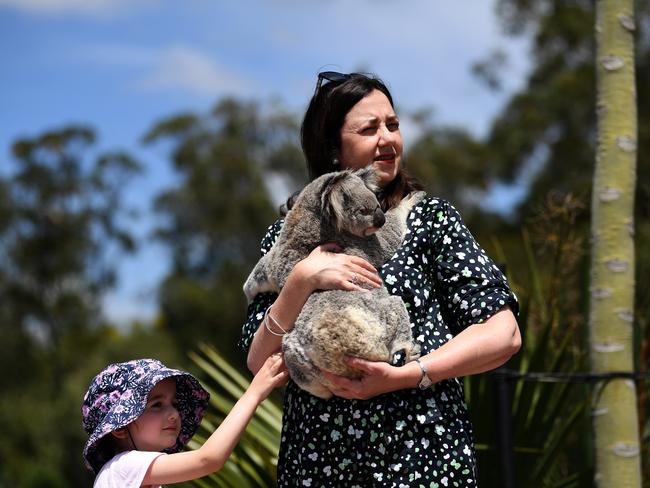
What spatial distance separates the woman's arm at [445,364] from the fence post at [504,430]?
123 centimetres

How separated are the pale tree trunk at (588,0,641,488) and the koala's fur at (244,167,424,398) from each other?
5.13 ft

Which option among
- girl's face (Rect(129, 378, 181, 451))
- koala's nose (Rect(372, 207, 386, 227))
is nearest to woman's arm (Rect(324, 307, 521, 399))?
koala's nose (Rect(372, 207, 386, 227))

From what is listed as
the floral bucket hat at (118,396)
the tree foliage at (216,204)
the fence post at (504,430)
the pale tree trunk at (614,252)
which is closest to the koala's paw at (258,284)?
the floral bucket hat at (118,396)

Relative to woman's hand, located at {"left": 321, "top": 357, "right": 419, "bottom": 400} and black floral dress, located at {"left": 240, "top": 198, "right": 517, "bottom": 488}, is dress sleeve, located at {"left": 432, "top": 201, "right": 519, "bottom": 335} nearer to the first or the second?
black floral dress, located at {"left": 240, "top": 198, "right": 517, "bottom": 488}

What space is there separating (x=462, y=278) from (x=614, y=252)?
5.52 feet

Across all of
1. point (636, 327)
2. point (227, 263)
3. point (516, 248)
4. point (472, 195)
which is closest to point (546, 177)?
point (516, 248)

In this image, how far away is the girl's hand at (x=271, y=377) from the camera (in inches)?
111

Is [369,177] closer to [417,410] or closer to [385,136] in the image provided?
[385,136]

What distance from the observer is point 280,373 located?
284 cm

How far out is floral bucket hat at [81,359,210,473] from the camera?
287cm

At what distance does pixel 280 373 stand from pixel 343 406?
24 centimetres

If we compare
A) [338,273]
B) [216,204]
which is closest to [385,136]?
[338,273]

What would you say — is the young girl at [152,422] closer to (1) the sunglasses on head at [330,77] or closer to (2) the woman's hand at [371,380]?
(2) the woman's hand at [371,380]

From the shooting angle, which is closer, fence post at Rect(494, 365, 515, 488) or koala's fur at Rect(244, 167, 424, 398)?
koala's fur at Rect(244, 167, 424, 398)
